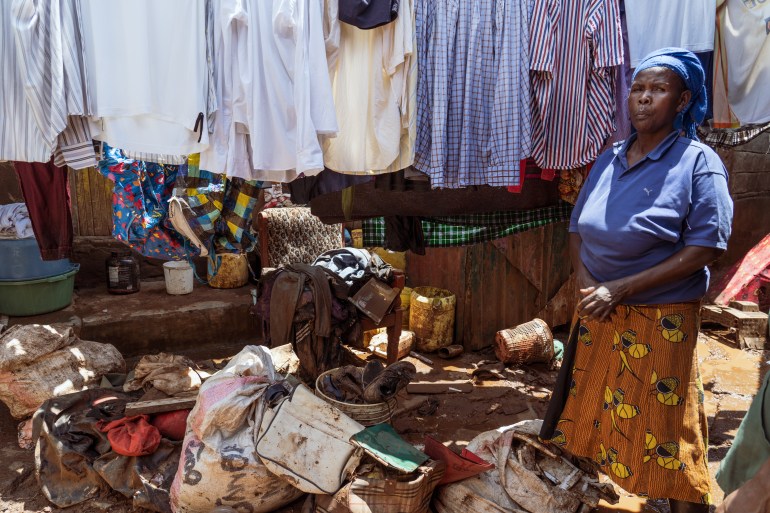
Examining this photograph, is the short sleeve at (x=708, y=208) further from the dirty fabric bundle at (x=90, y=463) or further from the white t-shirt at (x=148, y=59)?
the dirty fabric bundle at (x=90, y=463)

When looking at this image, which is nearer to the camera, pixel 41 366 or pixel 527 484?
pixel 527 484

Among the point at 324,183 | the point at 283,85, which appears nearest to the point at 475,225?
the point at 324,183

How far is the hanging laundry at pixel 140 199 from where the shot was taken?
11.9 feet

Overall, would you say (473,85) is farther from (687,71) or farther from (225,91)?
(225,91)

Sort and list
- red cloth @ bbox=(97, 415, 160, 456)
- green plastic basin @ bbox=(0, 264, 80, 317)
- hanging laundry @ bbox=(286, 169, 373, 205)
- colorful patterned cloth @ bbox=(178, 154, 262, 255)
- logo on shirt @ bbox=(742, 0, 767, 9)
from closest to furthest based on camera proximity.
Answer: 1. logo on shirt @ bbox=(742, 0, 767, 9)
2. hanging laundry @ bbox=(286, 169, 373, 205)
3. red cloth @ bbox=(97, 415, 160, 456)
4. colorful patterned cloth @ bbox=(178, 154, 262, 255)
5. green plastic basin @ bbox=(0, 264, 80, 317)

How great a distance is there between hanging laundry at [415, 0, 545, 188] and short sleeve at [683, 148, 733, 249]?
0.87 m

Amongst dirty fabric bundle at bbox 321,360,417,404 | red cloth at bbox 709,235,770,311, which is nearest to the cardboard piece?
dirty fabric bundle at bbox 321,360,417,404

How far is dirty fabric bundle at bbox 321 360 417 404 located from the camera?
3455 millimetres

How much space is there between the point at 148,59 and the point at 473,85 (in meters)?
1.50

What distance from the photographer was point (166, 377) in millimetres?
3859

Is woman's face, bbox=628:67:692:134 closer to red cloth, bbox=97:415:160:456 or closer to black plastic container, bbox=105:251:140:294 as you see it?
red cloth, bbox=97:415:160:456

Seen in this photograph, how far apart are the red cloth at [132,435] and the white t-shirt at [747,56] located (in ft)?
12.1

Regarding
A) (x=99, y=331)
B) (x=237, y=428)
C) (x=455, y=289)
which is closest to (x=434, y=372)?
(x=455, y=289)

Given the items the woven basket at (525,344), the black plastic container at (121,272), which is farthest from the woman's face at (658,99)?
the black plastic container at (121,272)
